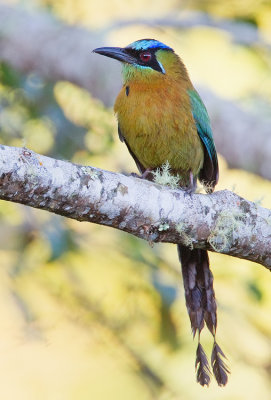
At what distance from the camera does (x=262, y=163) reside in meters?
5.70

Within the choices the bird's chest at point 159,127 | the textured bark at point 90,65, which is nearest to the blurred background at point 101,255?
the textured bark at point 90,65

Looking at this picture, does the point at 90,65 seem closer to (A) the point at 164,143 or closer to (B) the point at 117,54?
(B) the point at 117,54

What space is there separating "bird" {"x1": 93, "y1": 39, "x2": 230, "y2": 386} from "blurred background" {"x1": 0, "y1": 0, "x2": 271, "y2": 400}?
81cm

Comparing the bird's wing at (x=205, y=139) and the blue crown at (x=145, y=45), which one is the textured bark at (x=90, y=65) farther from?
the blue crown at (x=145, y=45)

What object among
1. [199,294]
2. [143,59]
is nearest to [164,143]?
[143,59]

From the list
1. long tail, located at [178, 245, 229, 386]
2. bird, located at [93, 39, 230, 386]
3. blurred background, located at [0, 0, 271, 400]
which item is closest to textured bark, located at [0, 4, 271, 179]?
blurred background, located at [0, 0, 271, 400]

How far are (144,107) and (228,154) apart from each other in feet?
5.16

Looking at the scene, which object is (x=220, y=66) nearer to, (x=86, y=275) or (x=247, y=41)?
(x=247, y=41)

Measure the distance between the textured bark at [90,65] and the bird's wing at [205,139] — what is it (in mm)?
823

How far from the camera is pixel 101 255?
5988mm

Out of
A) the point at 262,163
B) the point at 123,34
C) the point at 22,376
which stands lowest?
the point at 22,376

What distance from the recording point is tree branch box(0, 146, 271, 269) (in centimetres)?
303

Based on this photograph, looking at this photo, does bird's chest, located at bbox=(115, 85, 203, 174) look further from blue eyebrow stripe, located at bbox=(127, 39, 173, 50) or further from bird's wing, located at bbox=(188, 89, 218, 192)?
blue eyebrow stripe, located at bbox=(127, 39, 173, 50)

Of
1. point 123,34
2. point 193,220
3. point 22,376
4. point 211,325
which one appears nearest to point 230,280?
point 211,325
